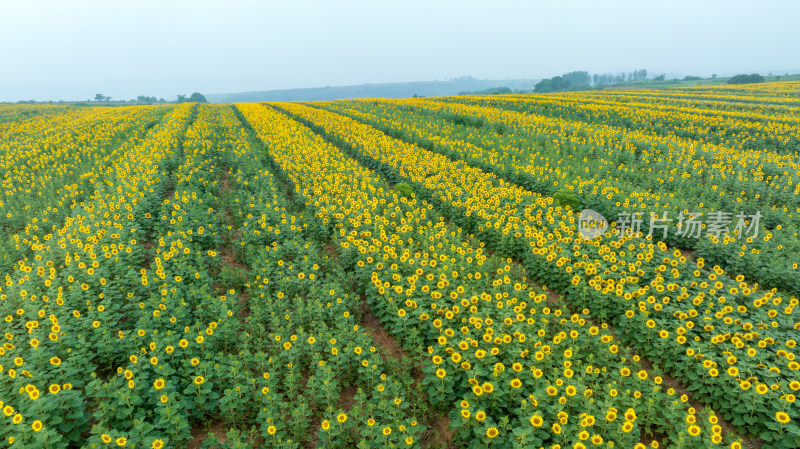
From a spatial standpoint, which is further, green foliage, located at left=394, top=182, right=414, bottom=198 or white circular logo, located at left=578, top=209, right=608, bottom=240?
green foliage, located at left=394, top=182, right=414, bottom=198

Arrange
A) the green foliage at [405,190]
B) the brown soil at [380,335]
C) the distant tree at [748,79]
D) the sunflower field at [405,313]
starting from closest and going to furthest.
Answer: the sunflower field at [405,313] → the brown soil at [380,335] → the green foliage at [405,190] → the distant tree at [748,79]

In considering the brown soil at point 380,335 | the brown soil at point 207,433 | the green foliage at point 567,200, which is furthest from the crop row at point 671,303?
the brown soil at point 207,433

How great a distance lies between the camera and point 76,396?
3926mm

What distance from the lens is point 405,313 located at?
5.53 metres

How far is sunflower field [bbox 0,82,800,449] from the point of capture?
412 centimetres

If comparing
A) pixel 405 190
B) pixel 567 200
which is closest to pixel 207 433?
pixel 405 190

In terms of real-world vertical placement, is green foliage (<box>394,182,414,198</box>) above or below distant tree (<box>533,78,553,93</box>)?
below

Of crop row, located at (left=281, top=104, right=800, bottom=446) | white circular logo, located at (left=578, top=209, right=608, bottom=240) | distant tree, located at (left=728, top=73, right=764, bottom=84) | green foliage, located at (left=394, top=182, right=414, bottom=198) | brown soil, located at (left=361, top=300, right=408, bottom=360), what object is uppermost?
distant tree, located at (left=728, top=73, right=764, bottom=84)

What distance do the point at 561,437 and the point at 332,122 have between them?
23632 millimetres

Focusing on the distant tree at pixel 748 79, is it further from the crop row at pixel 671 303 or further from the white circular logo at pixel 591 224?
the crop row at pixel 671 303

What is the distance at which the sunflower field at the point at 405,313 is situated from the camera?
412cm

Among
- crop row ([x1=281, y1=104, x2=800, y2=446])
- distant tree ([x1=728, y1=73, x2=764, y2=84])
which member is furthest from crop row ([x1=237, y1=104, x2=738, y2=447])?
distant tree ([x1=728, y1=73, x2=764, y2=84])

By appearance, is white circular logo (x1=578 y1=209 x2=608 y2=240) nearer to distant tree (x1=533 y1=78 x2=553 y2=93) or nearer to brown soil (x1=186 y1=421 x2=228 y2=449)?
brown soil (x1=186 y1=421 x2=228 y2=449)

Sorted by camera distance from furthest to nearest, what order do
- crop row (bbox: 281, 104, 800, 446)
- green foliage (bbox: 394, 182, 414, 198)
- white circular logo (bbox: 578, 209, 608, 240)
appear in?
green foliage (bbox: 394, 182, 414, 198), white circular logo (bbox: 578, 209, 608, 240), crop row (bbox: 281, 104, 800, 446)
